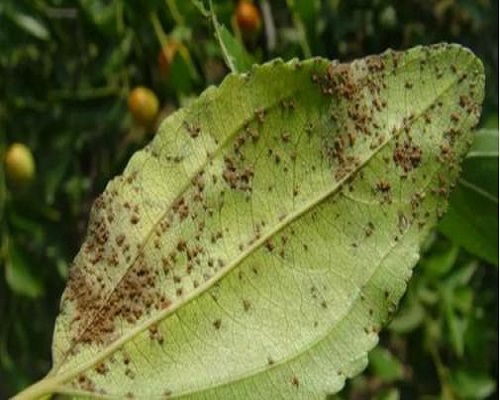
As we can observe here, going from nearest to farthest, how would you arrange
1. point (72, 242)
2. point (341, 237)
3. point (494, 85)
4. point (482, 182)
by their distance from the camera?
point (341, 237), point (482, 182), point (494, 85), point (72, 242)

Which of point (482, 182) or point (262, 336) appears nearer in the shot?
point (262, 336)

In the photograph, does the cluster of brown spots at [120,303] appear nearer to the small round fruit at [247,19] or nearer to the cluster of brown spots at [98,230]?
the cluster of brown spots at [98,230]

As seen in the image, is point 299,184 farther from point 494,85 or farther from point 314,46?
point 494,85

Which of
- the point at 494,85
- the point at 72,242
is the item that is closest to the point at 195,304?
the point at 494,85

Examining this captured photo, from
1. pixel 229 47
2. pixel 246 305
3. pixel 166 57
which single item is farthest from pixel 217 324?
pixel 166 57

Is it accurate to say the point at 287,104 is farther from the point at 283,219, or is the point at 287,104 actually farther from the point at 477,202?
the point at 477,202

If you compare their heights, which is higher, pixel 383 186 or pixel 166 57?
pixel 383 186

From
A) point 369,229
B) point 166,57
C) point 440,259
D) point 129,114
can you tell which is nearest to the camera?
point 369,229
